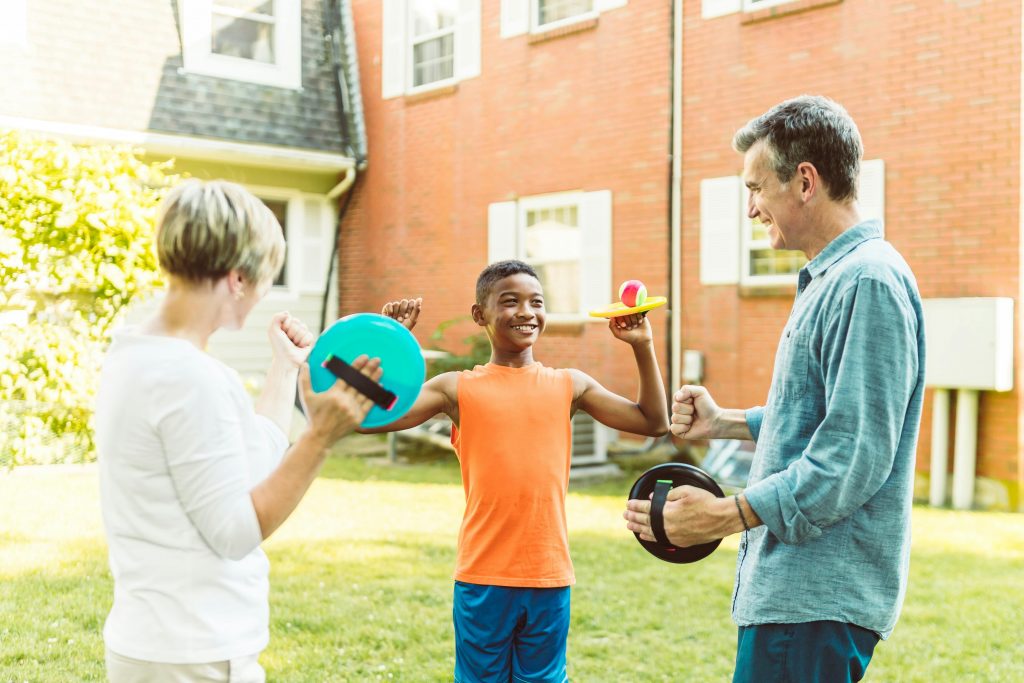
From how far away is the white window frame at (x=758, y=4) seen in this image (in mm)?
9346

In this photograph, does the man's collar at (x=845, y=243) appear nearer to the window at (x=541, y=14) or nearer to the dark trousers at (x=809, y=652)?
the dark trousers at (x=809, y=652)

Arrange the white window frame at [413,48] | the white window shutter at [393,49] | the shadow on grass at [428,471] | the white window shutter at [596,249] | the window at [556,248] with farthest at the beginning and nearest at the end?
the white window shutter at [393,49] → the white window frame at [413,48] → the window at [556,248] → the white window shutter at [596,249] → the shadow on grass at [428,471]

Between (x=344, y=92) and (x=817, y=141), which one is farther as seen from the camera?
(x=344, y=92)

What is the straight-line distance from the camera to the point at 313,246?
13688mm

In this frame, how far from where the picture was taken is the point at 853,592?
6.46 ft

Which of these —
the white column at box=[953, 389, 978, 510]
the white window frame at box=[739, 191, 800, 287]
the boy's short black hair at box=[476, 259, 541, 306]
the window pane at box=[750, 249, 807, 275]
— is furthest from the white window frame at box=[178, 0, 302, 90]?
the boy's short black hair at box=[476, 259, 541, 306]

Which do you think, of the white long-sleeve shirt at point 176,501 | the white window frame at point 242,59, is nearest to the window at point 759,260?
the white window frame at point 242,59

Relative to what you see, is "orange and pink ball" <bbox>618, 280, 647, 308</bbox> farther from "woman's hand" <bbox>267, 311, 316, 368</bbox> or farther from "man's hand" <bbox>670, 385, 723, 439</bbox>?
"woman's hand" <bbox>267, 311, 316, 368</bbox>

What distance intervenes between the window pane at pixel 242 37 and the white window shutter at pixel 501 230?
3.89 m

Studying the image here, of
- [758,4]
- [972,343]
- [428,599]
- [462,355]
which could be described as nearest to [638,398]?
[428,599]

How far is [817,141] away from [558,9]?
988cm

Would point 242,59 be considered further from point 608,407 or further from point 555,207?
point 608,407

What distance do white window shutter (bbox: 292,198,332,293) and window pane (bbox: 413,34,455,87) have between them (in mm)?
2198

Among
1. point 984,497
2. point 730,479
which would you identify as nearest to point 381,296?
point 730,479
